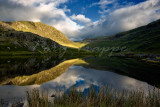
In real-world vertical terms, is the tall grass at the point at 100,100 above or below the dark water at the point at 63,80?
above

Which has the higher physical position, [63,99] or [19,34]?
[19,34]

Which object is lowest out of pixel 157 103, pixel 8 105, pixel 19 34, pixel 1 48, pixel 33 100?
pixel 8 105

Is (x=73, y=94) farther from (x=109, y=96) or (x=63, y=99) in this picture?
(x=109, y=96)

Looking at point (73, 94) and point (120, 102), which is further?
point (73, 94)

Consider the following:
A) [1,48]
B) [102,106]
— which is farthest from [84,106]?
[1,48]

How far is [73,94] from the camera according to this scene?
1460cm

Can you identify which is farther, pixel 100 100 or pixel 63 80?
pixel 63 80

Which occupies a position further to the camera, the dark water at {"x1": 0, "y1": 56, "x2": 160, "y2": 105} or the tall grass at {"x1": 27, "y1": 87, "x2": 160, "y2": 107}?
the dark water at {"x1": 0, "y1": 56, "x2": 160, "y2": 105}

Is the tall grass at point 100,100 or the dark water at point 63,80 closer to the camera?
the tall grass at point 100,100

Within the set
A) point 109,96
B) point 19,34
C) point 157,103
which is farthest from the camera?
point 19,34

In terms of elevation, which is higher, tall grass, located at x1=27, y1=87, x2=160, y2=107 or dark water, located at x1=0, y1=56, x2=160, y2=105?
tall grass, located at x1=27, y1=87, x2=160, y2=107

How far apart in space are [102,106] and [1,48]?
443ft

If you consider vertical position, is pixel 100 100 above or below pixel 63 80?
above

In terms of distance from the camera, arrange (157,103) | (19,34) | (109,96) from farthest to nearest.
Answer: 1. (19,34)
2. (109,96)
3. (157,103)
